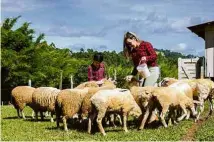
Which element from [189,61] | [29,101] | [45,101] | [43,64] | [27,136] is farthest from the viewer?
[43,64]

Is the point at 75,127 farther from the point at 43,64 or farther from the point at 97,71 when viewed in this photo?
the point at 43,64

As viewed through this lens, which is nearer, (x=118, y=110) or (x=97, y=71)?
(x=118, y=110)

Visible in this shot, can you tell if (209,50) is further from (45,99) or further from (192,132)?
(192,132)

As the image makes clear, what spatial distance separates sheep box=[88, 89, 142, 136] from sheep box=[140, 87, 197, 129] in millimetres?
342

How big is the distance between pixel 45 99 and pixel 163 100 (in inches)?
199

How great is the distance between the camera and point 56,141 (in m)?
10.5

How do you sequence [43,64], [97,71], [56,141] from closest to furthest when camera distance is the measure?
1. [56,141]
2. [97,71]
3. [43,64]

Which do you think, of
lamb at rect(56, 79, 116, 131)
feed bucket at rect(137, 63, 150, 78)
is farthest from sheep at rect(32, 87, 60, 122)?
feed bucket at rect(137, 63, 150, 78)

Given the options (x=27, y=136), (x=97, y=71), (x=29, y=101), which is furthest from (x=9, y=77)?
(x=27, y=136)

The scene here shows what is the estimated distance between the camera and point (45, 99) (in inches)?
616

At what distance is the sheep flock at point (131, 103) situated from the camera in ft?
38.0

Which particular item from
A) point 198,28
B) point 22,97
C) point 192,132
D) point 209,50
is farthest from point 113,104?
point 198,28

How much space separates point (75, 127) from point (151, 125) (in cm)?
206

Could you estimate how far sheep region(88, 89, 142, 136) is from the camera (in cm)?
1142
